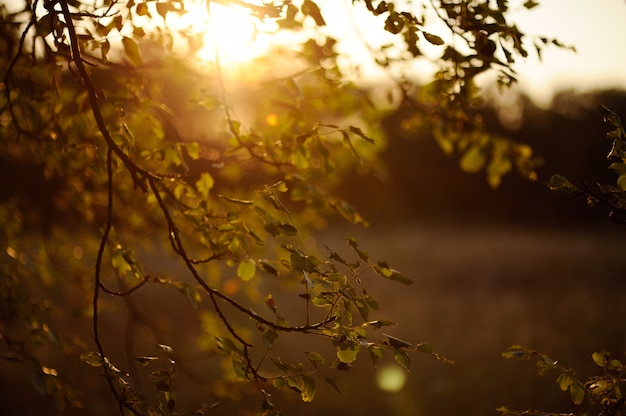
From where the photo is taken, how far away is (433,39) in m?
1.94

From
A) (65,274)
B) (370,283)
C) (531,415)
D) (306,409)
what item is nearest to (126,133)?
(531,415)

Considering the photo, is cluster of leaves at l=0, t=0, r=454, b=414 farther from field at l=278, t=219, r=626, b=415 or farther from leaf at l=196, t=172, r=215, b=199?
field at l=278, t=219, r=626, b=415

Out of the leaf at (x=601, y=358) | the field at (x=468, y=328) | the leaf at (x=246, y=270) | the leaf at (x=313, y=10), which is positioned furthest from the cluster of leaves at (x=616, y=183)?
the field at (x=468, y=328)

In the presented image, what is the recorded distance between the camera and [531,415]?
2303 mm

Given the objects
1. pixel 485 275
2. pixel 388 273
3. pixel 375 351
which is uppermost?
pixel 388 273

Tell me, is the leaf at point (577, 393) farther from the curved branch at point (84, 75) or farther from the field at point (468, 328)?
the field at point (468, 328)

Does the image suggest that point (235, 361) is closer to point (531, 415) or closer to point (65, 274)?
point (531, 415)

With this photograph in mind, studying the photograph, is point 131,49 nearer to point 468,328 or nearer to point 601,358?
point 601,358

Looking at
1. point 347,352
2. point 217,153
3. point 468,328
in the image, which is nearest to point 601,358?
point 347,352

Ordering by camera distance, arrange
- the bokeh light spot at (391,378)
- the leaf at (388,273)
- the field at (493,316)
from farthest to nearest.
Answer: the bokeh light spot at (391,378) < the field at (493,316) < the leaf at (388,273)

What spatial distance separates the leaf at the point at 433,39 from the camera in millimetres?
1931

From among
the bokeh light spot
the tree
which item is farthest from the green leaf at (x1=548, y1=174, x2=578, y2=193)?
the bokeh light spot

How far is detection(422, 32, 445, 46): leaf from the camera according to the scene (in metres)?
1.93

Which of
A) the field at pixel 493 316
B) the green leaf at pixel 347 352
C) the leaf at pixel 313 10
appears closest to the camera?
the green leaf at pixel 347 352
